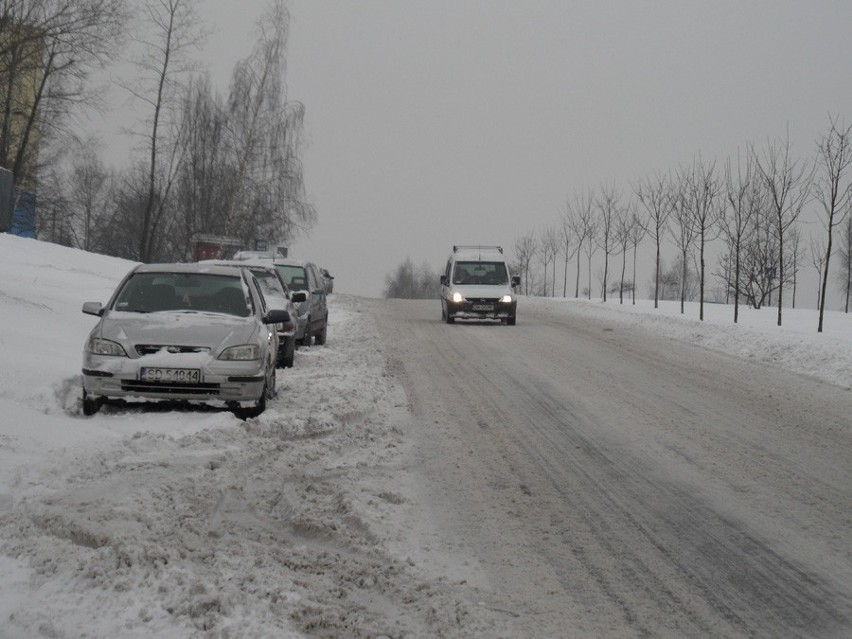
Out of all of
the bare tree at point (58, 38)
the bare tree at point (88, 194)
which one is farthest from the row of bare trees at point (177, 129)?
the bare tree at point (88, 194)

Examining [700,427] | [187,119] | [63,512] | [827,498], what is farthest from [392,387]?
[187,119]

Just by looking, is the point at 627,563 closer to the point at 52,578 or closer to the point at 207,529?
the point at 207,529

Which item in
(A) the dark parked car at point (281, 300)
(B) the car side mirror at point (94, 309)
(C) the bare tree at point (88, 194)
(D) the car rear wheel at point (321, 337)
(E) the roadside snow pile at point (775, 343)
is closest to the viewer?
(B) the car side mirror at point (94, 309)

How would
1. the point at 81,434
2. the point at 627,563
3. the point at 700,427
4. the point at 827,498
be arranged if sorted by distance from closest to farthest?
1. the point at 627,563
2. the point at 827,498
3. the point at 81,434
4. the point at 700,427

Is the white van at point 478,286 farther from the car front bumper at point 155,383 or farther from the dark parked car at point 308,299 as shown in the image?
the car front bumper at point 155,383

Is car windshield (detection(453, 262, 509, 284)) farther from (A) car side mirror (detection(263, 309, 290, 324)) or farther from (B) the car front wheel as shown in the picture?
(B) the car front wheel

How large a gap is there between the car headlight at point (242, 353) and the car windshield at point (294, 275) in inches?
415

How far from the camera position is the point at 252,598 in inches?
175

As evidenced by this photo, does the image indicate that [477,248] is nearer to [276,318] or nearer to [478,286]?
[478,286]


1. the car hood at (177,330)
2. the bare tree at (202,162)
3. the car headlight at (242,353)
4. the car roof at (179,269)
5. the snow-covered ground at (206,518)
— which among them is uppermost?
the bare tree at (202,162)

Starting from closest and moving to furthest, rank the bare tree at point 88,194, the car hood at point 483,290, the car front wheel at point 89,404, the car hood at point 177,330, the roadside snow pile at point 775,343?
the car front wheel at point 89,404, the car hood at point 177,330, the roadside snow pile at point 775,343, the car hood at point 483,290, the bare tree at point 88,194

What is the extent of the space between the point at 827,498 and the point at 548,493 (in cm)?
209

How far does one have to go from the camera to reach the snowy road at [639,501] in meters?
4.77

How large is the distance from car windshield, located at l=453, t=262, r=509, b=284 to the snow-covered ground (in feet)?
54.3
